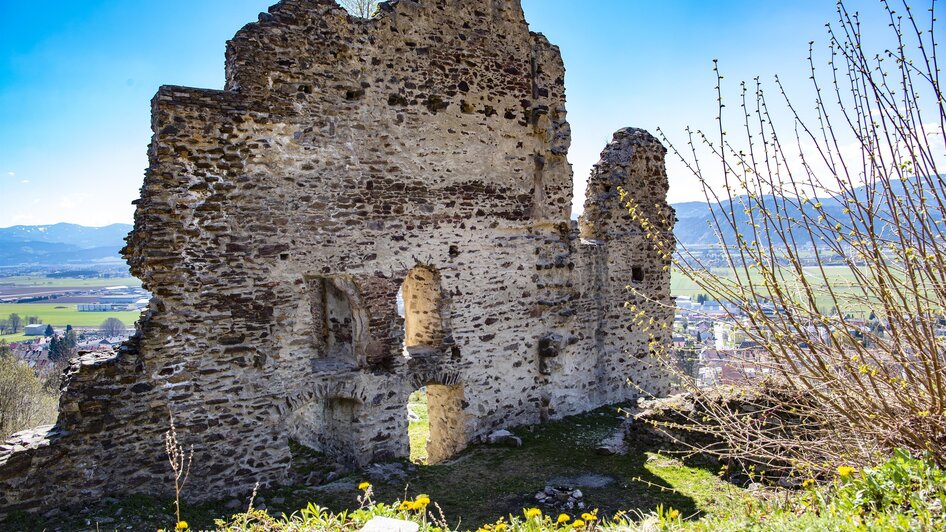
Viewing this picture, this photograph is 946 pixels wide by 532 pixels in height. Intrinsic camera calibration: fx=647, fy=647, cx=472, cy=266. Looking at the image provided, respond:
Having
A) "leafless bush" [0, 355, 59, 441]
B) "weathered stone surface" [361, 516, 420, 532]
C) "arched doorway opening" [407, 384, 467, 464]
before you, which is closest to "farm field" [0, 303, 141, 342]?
"leafless bush" [0, 355, 59, 441]

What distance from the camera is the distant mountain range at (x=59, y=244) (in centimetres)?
12162

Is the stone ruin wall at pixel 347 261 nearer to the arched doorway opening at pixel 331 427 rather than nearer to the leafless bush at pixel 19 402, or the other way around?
the arched doorway opening at pixel 331 427

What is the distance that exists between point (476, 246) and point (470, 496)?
4.05 metres

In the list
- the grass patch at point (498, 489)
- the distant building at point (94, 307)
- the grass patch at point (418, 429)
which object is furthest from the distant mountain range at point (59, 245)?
the grass patch at point (498, 489)

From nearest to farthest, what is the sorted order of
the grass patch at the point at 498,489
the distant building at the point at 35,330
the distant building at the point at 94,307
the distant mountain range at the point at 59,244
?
the grass patch at the point at 498,489 < the distant building at the point at 35,330 < the distant building at the point at 94,307 < the distant mountain range at the point at 59,244

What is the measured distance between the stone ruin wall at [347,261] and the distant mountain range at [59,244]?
114563 mm

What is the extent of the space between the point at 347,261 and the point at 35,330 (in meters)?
57.1

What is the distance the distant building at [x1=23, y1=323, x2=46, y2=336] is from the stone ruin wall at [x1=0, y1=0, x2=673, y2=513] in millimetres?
52881

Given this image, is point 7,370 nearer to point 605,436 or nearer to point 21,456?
point 21,456

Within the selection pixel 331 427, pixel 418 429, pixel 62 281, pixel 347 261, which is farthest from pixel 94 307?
pixel 347 261

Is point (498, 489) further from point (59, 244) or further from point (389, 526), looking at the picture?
point (59, 244)

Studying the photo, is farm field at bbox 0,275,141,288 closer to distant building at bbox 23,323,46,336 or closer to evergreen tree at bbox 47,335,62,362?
distant building at bbox 23,323,46,336

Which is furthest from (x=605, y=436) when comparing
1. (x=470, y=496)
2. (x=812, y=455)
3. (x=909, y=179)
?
(x=909, y=179)

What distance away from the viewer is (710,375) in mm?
6102
